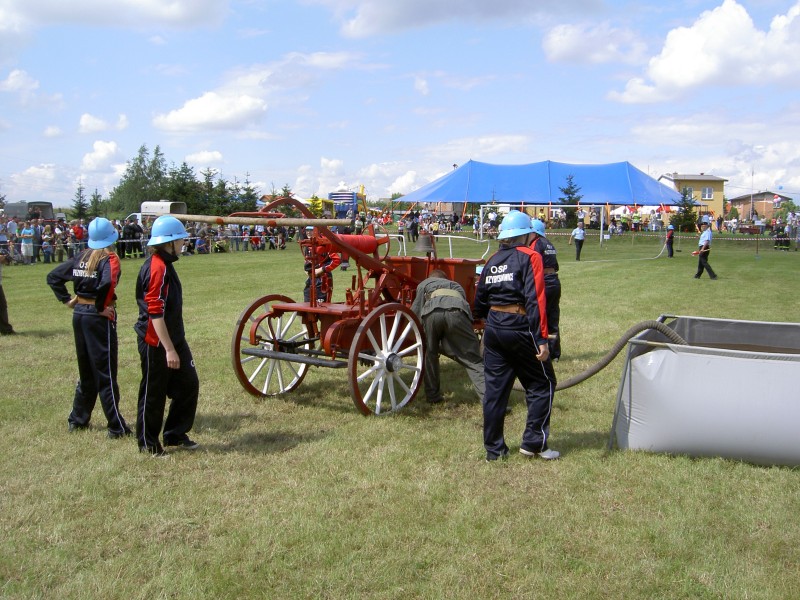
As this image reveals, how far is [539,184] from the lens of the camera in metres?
40.8

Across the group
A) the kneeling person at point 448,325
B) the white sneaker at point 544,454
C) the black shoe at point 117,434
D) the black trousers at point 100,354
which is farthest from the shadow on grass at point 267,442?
the white sneaker at point 544,454

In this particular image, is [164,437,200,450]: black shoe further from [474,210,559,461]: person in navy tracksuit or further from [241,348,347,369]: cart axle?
[474,210,559,461]: person in navy tracksuit

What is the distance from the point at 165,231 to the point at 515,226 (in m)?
2.53

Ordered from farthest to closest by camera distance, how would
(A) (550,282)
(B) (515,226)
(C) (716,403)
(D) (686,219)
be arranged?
(D) (686,219) < (A) (550,282) < (B) (515,226) < (C) (716,403)

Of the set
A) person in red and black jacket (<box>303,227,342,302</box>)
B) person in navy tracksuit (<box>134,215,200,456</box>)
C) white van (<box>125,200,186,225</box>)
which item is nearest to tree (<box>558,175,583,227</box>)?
white van (<box>125,200,186,225</box>)

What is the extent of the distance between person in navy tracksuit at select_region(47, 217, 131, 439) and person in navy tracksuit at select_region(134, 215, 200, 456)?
1.77ft

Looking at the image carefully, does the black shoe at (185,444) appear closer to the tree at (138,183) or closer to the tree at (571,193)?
the tree at (571,193)

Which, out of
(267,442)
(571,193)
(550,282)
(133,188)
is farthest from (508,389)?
(133,188)

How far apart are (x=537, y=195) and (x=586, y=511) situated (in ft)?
121

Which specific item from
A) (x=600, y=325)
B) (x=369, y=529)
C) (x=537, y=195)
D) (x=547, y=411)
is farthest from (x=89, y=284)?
(x=537, y=195)

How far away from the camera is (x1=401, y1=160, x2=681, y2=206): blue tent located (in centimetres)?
3909

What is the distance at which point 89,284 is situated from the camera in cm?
572

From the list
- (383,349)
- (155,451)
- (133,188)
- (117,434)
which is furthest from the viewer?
(133,188)

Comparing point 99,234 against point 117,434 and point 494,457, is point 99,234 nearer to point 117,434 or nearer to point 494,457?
point 117,434
